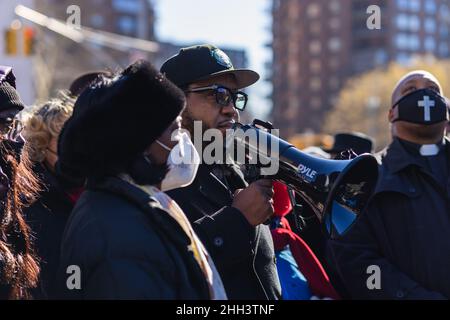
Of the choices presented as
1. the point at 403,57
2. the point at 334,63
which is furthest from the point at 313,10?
the point at 403,57

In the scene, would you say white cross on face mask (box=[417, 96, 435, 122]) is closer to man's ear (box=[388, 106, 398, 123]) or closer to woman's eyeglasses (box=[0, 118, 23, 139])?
man's ear (box=[388, 106, 398, 123])

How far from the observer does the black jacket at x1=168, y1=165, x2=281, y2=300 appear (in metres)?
2.96

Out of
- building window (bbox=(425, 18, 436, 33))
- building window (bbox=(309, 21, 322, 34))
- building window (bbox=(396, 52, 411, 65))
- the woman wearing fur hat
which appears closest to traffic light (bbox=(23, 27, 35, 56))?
the woman wearing fur hat

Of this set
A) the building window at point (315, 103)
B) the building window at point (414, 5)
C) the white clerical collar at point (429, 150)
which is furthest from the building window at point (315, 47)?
the white clerical collar at point (429, 150)

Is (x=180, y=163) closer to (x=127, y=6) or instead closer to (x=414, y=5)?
(x=127, y=6)

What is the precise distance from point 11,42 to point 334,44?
74.3m

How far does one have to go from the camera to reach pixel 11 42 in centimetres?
1316

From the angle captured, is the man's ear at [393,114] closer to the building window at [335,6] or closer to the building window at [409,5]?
the building window at [335,6]

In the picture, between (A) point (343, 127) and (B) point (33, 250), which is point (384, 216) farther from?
(A) point (343, 127)

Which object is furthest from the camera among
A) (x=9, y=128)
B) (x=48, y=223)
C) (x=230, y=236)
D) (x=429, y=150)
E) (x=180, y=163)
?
(x=429, y=150)

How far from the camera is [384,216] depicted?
3.54 m

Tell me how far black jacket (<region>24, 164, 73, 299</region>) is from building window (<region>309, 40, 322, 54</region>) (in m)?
84.3

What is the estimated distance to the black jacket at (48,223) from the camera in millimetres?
3145

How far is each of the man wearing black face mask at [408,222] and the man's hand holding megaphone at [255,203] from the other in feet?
2.10
